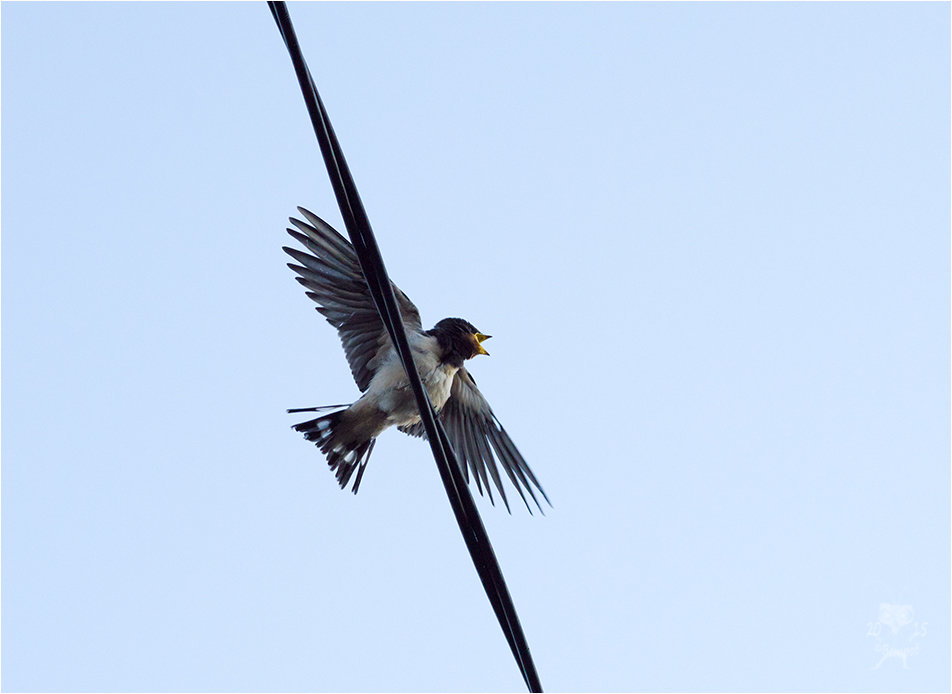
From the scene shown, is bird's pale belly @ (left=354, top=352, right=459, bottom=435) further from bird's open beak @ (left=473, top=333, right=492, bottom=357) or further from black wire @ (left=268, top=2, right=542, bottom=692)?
black wire @ (left=268, top=2, right=542, bottom=692)

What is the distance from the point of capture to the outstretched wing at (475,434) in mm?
6500

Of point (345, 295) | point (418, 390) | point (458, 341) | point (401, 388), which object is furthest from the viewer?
point (345, 295)

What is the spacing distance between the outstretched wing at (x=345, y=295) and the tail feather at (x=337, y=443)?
37cm

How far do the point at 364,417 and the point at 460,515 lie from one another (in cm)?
284

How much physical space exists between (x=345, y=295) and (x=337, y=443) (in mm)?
828

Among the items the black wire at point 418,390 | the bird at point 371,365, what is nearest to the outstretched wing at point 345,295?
the bird at point 371,365

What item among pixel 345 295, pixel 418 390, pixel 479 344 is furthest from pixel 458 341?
pixel 418 390

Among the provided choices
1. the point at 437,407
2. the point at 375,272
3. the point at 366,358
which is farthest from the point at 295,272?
the point at 375,272

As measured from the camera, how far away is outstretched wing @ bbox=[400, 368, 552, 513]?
6.50 metres

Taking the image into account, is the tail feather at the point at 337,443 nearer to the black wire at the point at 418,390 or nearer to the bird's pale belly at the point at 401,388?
the bird's pale belly at the point at 401,388

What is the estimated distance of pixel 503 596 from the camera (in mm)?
3338

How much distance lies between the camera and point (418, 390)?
3.29 metres

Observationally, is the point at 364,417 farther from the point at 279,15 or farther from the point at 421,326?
the point at 279,15

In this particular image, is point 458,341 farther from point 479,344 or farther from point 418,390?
point 418,390
